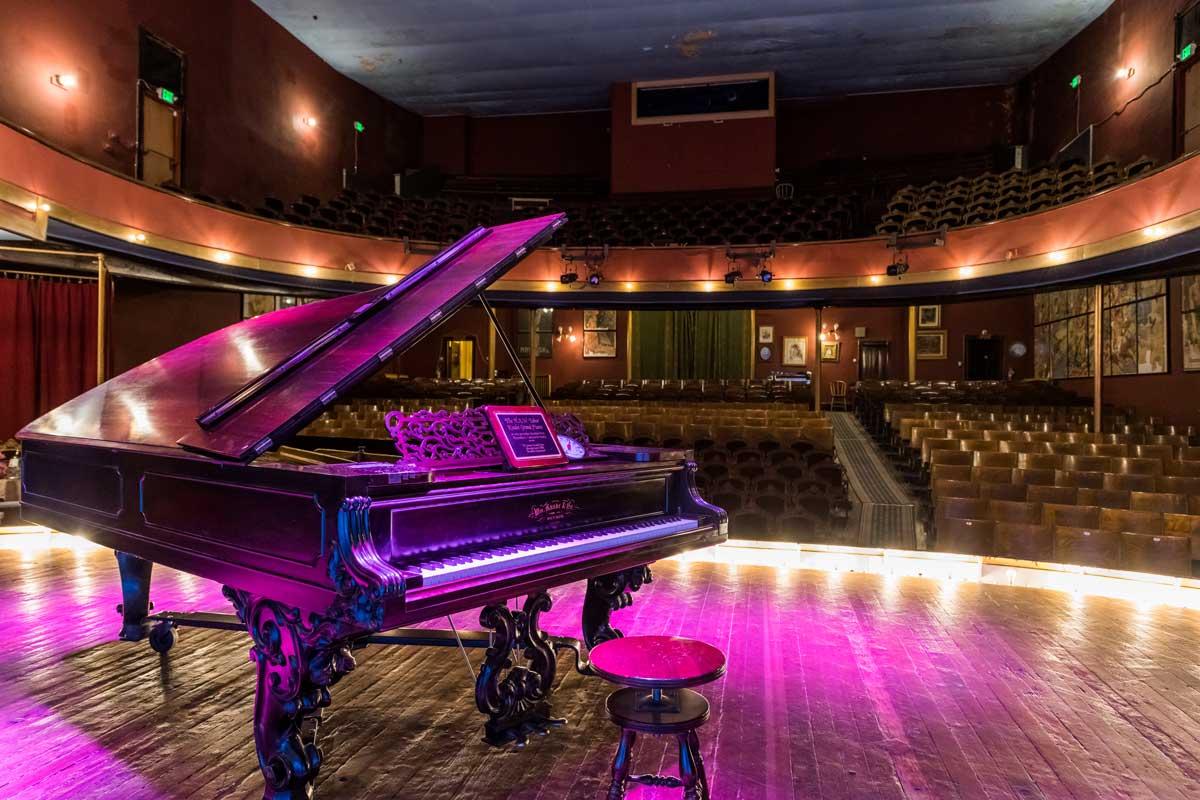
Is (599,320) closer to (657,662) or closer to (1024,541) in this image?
(1024,541)

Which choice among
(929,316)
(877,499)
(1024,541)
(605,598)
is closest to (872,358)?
(929,316)

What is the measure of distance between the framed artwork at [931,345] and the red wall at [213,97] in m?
10.6

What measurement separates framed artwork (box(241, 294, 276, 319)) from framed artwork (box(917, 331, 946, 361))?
11217 millimetres

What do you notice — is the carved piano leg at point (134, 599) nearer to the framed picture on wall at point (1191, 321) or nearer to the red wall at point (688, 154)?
the framed picture on wall at point (1191, 321)

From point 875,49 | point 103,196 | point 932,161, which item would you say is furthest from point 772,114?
point 103,196

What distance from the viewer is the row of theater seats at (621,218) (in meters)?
10.1

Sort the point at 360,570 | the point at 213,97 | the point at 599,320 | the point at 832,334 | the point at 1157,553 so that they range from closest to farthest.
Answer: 1. the point at 360,570
2. the point at 1157,553
3. the point at 213,97
4. the point at 832,334
5. the point at 599,320

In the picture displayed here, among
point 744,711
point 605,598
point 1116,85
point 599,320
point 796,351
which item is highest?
point 1116,85

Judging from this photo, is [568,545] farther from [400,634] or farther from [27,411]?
[27,411]

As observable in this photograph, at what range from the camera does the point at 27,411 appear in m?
6.72

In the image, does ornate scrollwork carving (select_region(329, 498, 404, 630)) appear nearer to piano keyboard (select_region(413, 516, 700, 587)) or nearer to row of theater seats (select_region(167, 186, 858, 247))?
piano keyboard (select_region(413, 516, 700, 587))

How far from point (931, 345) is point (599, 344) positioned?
6.29 m

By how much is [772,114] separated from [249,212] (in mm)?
8619

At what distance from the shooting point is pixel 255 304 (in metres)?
10.7
